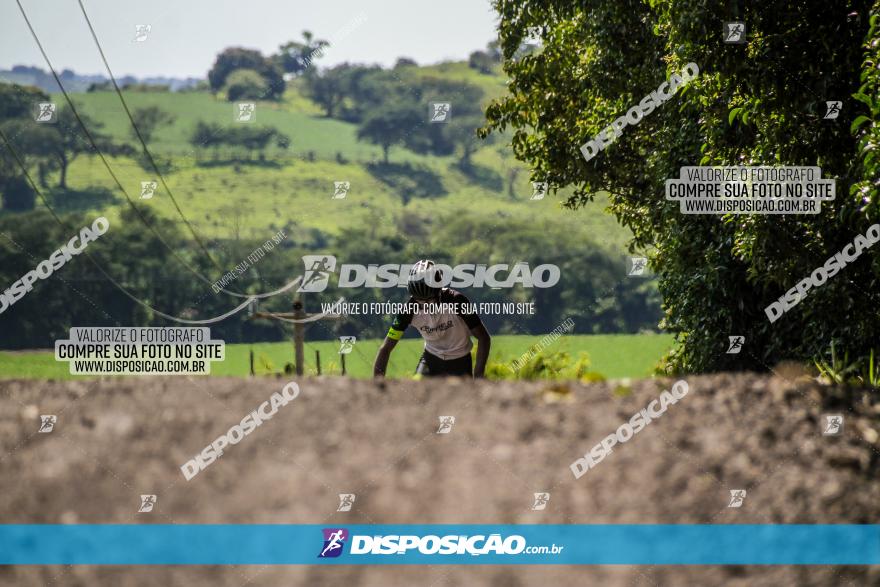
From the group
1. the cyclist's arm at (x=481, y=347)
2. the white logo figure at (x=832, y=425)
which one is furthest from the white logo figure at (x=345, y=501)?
the white logo figure at (x=832, y=425)

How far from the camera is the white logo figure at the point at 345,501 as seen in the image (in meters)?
7.59

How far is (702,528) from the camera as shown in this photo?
7.50m

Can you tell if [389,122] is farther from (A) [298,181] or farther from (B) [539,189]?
(B) [539,189]

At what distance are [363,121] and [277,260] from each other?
42.8m

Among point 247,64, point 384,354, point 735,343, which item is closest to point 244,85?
point 247,64

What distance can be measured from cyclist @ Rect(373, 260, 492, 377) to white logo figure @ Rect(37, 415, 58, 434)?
3.11 m

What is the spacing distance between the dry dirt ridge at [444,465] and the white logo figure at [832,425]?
0.07 m

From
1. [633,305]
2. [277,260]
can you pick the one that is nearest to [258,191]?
[277,260]

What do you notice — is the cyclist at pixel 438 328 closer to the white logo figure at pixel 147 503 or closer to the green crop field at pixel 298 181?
the white logo figure at pixel 147 503

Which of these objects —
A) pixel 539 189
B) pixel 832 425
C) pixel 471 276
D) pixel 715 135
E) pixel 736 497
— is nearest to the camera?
pixel 736 497

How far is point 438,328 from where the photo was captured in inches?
401

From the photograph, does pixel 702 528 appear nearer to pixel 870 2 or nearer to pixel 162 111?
pixel 870 2

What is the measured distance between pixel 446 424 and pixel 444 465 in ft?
3.18

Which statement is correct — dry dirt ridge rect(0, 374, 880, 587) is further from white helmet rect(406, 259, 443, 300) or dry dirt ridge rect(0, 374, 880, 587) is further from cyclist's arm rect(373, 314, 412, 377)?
white helmet rect(406, 259, 443, 300)
